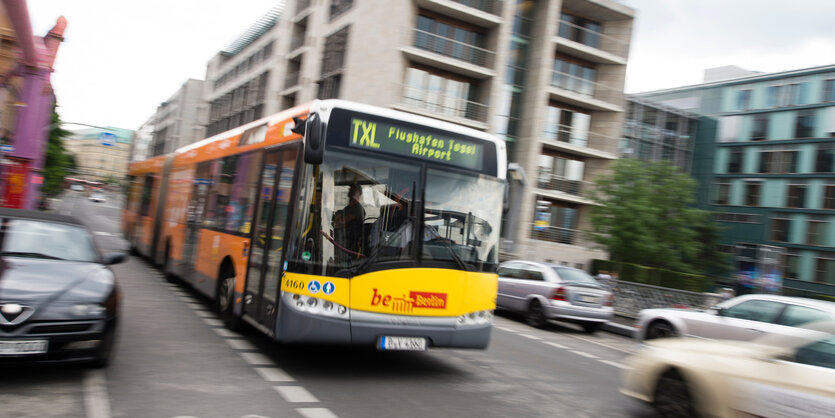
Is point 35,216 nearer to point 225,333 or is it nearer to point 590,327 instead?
point 225,333

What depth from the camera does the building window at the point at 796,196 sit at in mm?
48250

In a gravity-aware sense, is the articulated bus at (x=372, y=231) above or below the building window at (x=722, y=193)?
below

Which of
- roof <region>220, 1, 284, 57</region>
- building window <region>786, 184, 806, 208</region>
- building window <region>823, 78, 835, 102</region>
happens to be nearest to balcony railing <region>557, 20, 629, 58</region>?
building window <region>823, 78, 835, 102</region>

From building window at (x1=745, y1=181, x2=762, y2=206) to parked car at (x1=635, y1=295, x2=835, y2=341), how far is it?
4376 centimetres

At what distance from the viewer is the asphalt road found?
5.56 m

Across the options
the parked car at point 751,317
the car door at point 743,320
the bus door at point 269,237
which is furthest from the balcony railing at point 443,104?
the bus door at point 269,237

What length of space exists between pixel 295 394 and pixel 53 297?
225 centimetres

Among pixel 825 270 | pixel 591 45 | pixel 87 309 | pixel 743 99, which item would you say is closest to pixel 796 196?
pixel 825 270

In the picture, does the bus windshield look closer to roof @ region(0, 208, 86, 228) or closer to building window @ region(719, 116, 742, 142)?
roof @ region(0, 208, 86, 228)

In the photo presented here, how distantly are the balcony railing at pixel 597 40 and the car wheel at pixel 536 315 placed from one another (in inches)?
1063

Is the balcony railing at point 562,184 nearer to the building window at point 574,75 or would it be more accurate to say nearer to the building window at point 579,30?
the building window at point 574,75

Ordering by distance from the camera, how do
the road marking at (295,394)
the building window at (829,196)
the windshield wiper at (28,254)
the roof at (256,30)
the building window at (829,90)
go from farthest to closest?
the roof at (256,30) → the building window at (829,90) → the building window at (829,196) → the windshield wiper at (28,254) → the road marking at (295,394)

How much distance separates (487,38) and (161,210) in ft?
76.4

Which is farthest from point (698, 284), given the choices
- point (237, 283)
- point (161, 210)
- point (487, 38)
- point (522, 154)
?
point (237, 283)
